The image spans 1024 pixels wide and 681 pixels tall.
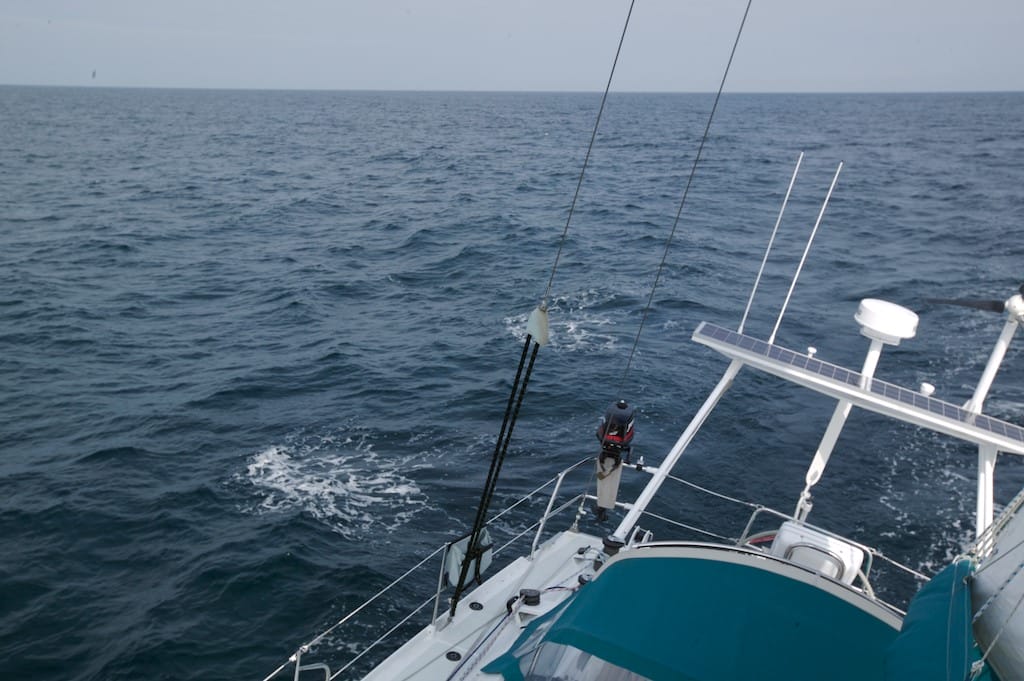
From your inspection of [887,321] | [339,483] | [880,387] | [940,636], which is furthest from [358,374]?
[940,636]

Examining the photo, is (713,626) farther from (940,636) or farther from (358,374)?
(358,374)

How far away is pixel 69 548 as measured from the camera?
40.9 ft

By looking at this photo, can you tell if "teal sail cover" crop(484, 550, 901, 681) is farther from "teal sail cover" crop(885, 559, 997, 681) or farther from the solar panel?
the solar panel

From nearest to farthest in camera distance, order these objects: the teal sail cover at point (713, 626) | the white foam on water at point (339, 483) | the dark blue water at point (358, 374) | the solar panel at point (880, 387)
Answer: the teal sail cover at point (713, 626)
the solar panel at point (880, 387)
the dark blue water at point (358, 374)
the white foam on water at point (339, 483)

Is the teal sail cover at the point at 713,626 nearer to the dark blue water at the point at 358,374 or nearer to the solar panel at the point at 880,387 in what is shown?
the solar panel at the point at 880,387

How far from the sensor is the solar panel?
8.54 meters

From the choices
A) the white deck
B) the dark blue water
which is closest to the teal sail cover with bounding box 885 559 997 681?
the white deck

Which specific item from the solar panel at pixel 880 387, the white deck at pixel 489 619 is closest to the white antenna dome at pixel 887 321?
the solar panel at pixel 880 387

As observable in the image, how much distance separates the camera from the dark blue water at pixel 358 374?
12.0m

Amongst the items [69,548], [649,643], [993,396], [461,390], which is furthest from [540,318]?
[993,396]

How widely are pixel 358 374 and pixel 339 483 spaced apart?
543 centimetres

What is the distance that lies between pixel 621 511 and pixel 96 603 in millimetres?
8752

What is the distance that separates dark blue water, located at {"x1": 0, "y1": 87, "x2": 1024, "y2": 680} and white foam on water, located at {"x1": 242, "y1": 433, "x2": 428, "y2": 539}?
0.07 metres

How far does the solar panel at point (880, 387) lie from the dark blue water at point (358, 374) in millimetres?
4961
